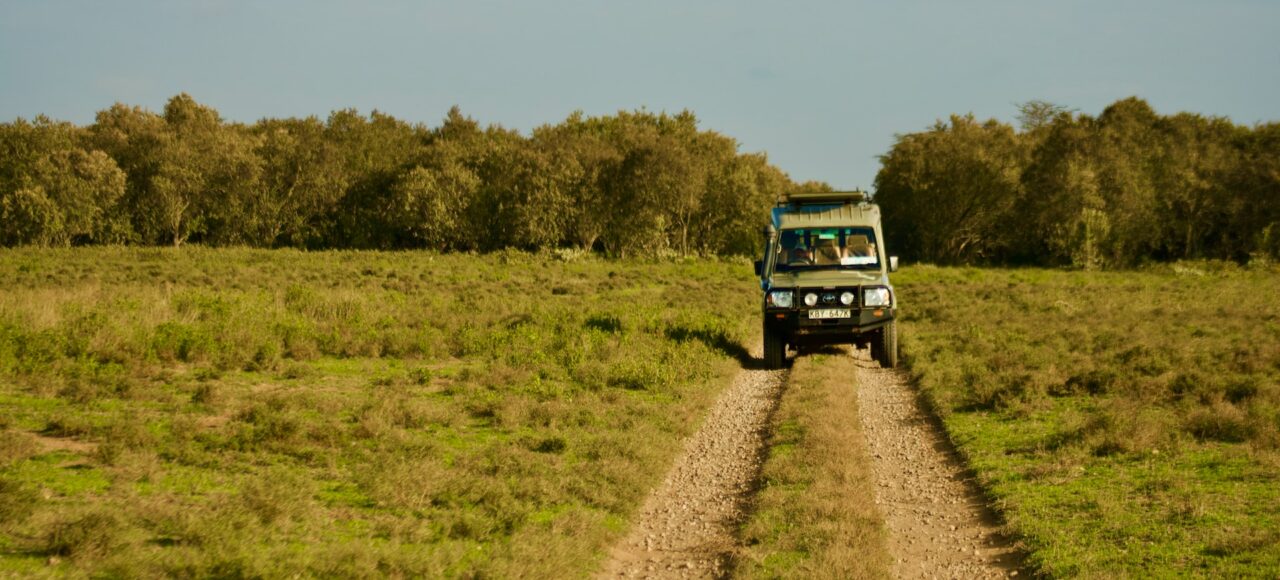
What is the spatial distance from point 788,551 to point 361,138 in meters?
71.9

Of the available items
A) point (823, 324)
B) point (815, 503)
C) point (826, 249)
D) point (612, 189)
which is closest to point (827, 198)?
point (826, 249)

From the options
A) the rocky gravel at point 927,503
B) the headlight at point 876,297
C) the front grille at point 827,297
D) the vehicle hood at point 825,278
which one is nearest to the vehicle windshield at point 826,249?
the vehicle hood at point 825,278

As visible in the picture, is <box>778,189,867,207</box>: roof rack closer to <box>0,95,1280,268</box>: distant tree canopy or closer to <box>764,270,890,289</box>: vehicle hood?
<box>764,270,890,289</box>: vehicle hood

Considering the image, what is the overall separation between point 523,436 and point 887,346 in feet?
27.9

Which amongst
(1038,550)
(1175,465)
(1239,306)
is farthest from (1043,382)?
(1239,306)

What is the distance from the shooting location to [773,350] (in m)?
17.5

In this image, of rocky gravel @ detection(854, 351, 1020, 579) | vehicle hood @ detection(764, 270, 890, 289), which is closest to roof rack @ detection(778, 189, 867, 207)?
vehicle hood @ detection(764, 270, 890, 289)

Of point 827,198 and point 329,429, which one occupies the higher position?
point 827,198

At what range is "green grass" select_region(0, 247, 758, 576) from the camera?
6965mm

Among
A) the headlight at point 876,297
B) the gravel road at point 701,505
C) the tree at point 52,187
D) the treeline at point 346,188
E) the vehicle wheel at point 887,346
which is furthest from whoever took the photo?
the treeline at point 346,188

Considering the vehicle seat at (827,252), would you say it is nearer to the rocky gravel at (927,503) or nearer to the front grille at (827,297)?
the front grille at (827,297)

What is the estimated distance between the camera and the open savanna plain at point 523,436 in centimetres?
705

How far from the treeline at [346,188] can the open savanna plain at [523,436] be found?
128 feet

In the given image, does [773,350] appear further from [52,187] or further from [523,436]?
[52,187]
